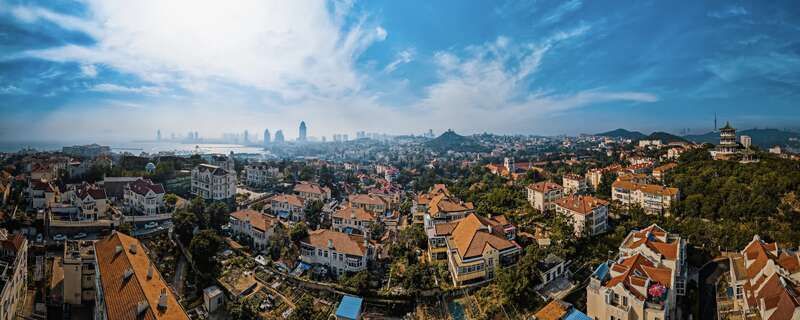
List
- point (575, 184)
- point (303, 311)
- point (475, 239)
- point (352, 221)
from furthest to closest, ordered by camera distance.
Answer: point (575, 184), point (352, 221), point (475, 239), point (303, 311)

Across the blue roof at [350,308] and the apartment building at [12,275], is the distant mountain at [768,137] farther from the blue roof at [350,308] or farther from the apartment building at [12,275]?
the apartment building at [12,275]

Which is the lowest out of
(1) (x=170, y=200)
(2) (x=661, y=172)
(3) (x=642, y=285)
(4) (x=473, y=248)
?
(3) (x=642, y=285)

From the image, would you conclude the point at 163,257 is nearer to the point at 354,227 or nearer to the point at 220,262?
the point at 220,262

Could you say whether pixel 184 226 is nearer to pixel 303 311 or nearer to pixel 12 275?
pixel 12 275

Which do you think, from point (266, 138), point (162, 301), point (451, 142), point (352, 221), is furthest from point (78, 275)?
point (266, 138)

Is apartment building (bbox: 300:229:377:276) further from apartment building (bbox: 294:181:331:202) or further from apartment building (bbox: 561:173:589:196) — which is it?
apartment building (bbox: 561:173:589:196)

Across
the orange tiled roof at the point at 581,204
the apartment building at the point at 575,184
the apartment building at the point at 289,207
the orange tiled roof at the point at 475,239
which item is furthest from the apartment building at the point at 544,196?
the apartment building at the point at 289,207

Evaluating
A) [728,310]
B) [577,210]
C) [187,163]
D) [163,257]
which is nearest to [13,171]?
[187,163]
